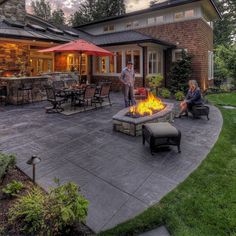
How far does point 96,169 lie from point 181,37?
1262 cm

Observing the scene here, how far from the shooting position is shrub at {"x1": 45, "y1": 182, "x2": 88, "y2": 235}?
2311mm

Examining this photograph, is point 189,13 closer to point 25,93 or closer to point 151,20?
point 151,20

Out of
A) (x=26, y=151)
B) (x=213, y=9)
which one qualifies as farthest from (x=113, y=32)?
(x=26, y=151)

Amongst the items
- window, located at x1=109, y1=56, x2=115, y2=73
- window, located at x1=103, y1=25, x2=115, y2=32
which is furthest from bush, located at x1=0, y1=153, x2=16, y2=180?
window, located at x1=103, y1=25, x2=115, y2=32

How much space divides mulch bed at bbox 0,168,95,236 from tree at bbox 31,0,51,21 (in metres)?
44.3

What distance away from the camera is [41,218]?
2359mm

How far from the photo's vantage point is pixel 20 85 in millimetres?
9672

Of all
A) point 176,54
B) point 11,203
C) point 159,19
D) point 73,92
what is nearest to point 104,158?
point 11,203

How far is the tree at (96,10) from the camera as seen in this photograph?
33.0m

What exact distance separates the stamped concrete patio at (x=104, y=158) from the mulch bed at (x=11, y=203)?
0.11 metres

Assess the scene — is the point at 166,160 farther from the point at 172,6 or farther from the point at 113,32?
the point at 113,32

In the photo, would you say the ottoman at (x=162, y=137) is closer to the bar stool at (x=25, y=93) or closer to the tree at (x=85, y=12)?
the bar stool at (x=25, y=93)

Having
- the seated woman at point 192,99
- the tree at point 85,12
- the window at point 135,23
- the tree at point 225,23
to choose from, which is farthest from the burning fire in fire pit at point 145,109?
the tree at point 85,12

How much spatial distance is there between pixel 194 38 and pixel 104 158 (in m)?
11.9
